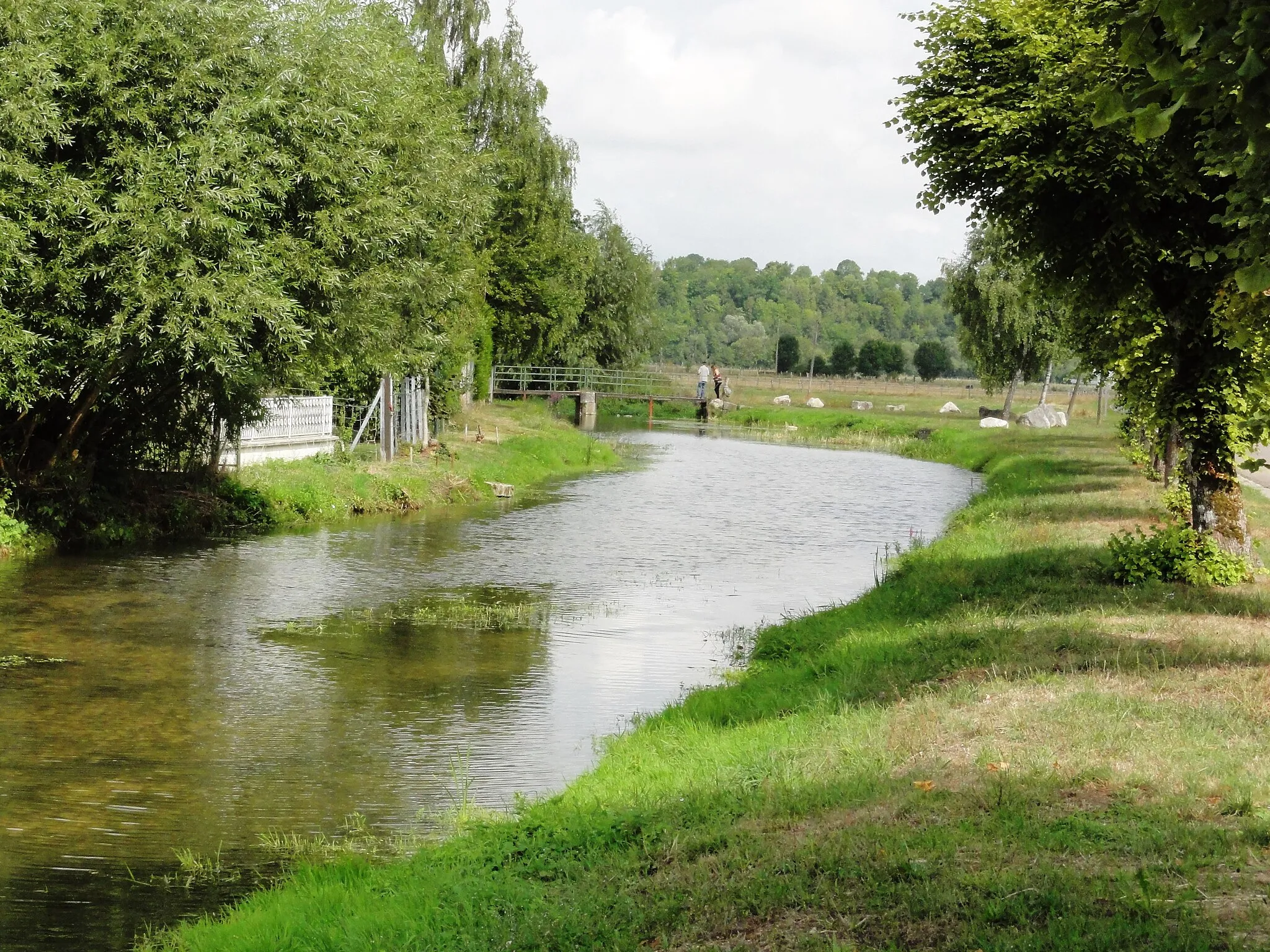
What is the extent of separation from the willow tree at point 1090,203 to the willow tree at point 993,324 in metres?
36.0

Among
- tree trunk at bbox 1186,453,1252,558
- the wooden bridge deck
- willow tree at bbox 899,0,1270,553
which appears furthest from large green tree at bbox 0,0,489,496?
the wooden bridge deck

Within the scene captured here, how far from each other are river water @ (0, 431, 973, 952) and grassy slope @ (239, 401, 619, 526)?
4.12 ft

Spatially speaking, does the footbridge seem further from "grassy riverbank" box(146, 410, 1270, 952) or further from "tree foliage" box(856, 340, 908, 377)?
"grassy riverbank" box(146, 410, 1270, 952)

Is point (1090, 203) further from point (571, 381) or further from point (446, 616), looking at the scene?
point (571, 381)

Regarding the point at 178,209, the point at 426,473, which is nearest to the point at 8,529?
the point at 178,209

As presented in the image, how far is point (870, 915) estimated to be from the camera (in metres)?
5.74

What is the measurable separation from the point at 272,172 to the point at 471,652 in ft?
27.1

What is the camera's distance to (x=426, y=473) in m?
31.3

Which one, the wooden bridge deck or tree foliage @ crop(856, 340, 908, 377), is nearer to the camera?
the wooden bridge deck

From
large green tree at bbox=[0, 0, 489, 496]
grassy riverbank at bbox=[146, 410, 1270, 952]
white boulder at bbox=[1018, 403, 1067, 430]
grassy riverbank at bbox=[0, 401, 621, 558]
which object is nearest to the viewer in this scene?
grassy riverbank at bbox=[146, 410, 1270, 952]

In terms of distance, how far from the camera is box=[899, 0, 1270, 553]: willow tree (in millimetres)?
13805

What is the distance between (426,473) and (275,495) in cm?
582

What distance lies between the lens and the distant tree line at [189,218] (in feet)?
56.3

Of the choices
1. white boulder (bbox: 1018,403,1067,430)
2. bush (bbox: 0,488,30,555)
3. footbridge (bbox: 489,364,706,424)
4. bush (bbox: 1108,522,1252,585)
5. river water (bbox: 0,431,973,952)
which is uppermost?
footbridge (bbox: 489,364,706,424)
